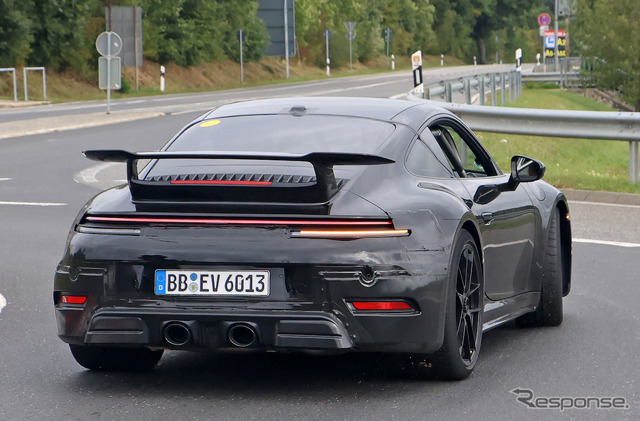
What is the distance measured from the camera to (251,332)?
17.7ft

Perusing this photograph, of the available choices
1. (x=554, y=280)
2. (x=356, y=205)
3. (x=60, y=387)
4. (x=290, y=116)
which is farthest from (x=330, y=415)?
(x=554, y=280)

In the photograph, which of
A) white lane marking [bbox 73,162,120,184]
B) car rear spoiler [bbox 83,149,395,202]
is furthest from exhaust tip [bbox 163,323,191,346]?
white lane marking [bbox 73,162,120,184]

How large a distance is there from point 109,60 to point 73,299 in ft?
97.2

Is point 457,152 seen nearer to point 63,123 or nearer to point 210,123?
point 210,123

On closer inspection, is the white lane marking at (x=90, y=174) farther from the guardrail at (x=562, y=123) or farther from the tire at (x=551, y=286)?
the tire at (x=551, y=286)

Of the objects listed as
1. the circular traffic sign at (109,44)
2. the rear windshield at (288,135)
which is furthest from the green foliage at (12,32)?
the rear windshield at (288,135)

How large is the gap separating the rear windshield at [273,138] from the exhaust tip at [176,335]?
74cm

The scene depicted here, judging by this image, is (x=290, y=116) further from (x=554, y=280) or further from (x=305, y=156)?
(x=554, y=280)

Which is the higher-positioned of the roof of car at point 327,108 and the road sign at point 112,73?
the road sign at point 112,73

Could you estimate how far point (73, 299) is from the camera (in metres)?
5.65

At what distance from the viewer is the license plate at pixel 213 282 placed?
541cm

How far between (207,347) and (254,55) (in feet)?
243

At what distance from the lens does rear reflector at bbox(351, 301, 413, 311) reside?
5418 millimetres

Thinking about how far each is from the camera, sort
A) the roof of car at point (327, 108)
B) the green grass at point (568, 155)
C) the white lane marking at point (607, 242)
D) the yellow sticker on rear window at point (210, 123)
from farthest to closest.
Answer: the green grass at point (568, 155), the white lane marking at point (607, 242), the yellow sticker on rear window at point (210, 123), the roof of car at point (327, 108)
